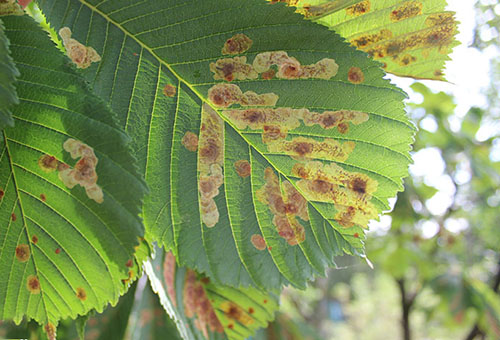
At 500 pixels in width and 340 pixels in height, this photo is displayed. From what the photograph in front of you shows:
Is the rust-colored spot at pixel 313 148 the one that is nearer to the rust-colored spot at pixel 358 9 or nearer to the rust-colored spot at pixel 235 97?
the rust-colored spot at pixel 235 97

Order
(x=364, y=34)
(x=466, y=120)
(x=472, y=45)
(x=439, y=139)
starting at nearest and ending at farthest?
(x=364, y=34)
(x=472, y=45)
(x=439, y=139)
(x=466, y=120)

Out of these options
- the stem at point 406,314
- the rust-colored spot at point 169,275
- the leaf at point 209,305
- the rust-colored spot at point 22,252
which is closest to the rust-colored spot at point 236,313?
the leaf at point 209,305

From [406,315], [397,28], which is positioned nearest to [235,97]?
[397,28]

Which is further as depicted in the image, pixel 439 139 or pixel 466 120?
pixel 466 120

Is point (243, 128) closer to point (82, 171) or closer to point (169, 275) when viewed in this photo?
point (82, 171)

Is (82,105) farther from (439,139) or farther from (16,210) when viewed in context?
(439,139)

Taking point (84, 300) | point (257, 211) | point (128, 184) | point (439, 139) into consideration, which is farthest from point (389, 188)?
point (439, 139)

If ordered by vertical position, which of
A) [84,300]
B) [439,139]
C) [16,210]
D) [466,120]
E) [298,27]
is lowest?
[84,300]

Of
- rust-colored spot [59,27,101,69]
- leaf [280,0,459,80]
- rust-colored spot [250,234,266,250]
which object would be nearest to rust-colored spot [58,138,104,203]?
rust-colored spot [59,27,101,69]
